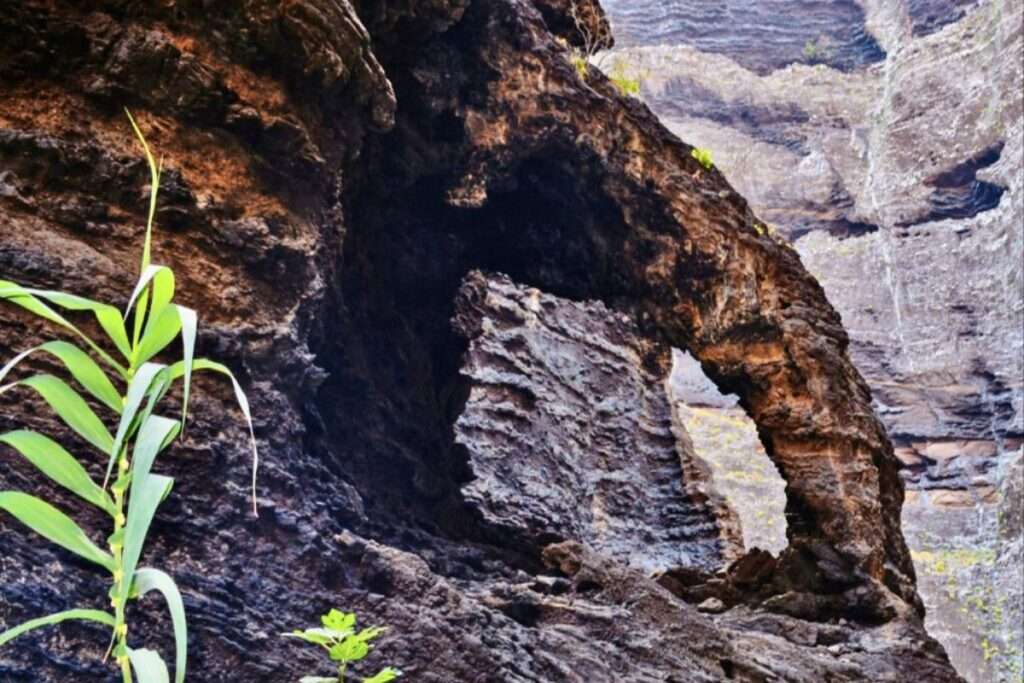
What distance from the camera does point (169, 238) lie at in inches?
134

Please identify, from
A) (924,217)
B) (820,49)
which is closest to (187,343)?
(924,217)

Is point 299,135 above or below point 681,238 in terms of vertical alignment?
below

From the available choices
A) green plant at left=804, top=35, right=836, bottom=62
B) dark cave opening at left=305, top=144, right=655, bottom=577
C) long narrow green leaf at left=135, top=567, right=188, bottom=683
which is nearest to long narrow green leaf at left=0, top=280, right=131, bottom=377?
long narrow green leaf at left=135, top=567, right=188, bottom=683

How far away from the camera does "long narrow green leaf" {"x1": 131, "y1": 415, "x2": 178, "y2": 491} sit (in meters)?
1.02

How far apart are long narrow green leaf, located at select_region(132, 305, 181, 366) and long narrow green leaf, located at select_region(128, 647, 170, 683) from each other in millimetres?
346

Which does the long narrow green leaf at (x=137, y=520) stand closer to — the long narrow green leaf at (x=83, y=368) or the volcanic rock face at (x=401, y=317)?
the long narrow green leaf at (x=83, y=368)

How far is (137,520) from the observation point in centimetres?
100

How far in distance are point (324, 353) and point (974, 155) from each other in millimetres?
18102

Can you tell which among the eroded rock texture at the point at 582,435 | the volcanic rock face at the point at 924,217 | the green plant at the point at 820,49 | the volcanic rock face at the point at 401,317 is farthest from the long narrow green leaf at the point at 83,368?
the green plant at the point at 820,49

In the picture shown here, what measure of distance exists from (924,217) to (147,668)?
2118 centimetres

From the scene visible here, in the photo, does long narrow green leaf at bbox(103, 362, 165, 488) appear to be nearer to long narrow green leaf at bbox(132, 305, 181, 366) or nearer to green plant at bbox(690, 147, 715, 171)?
long narrow green leaf at bbox(132, 305, 181, 366)

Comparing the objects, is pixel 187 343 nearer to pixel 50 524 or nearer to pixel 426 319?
pixel 50 524

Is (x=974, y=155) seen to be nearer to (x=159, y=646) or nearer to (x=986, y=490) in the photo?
(x=986, y=490)

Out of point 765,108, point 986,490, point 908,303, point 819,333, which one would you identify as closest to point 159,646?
point 819,333
